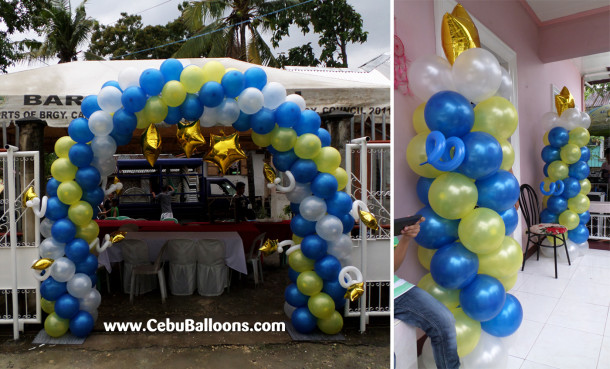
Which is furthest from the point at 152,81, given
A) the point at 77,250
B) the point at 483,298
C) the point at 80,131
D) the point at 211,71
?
the point at 483,298

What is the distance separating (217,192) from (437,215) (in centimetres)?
834

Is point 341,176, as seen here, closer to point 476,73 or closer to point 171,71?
point 476,73

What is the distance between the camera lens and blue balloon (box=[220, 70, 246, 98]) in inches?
128

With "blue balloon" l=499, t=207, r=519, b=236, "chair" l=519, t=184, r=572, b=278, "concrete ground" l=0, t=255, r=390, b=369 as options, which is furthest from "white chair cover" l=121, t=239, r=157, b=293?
"chair" l=519, t=184, r=572, b=278

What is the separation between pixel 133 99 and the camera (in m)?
3.21

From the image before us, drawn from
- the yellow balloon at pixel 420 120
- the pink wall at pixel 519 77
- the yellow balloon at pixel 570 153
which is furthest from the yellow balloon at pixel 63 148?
the yellow balloon at pixel 570 153

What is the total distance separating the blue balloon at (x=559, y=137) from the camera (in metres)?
5.00

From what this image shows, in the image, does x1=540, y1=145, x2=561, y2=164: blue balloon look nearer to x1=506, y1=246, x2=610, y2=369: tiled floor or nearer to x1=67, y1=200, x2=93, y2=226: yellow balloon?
x1=506, y1=246, x2=610, y2=369: tiled floor

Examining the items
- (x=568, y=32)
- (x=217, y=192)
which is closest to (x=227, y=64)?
(x=568, y=32)

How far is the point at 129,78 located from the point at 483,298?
2.98 m

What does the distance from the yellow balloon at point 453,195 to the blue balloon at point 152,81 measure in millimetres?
2172

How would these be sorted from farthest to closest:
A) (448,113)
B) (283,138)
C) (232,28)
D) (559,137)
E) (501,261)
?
(232,28) → (559,137) → (283,138) → (501,261) → (448,113)

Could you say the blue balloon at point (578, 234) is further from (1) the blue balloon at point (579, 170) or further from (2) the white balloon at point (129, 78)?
(2) the white balloon at point (129, 78)

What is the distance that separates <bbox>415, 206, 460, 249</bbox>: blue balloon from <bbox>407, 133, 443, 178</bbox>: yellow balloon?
0.23 metres
